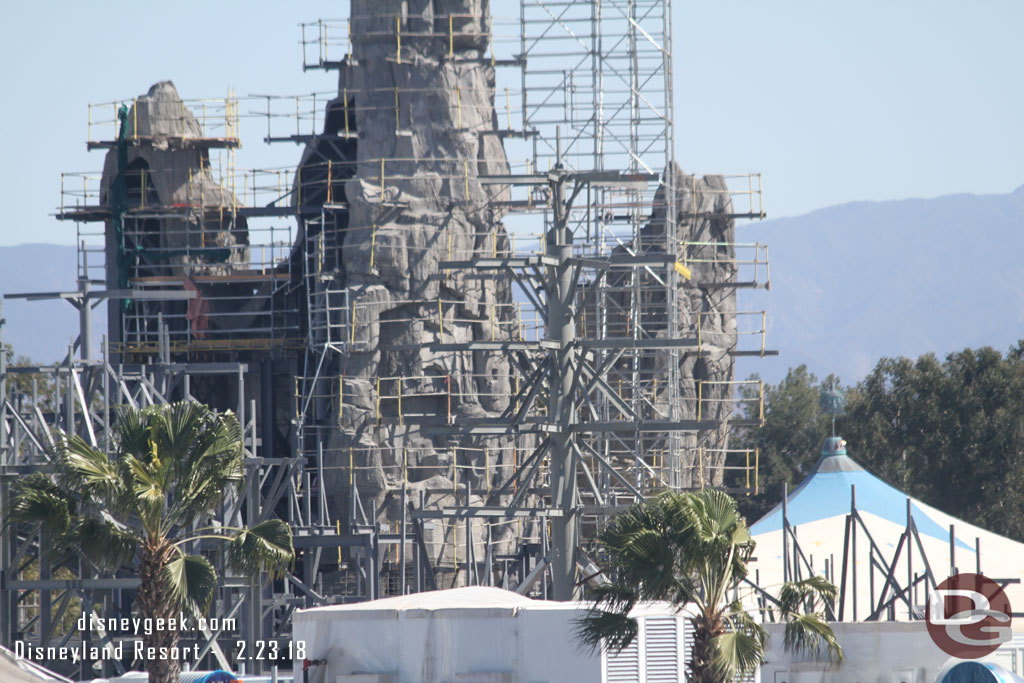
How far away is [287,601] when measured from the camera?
4103 centimetres

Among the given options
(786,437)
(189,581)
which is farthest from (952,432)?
(189,581)

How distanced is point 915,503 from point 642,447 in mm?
7289

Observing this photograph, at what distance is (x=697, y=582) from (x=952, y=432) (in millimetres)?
42604

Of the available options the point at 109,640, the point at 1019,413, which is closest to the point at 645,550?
the point at 109,640

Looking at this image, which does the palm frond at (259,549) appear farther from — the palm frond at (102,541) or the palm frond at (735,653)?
the palm frond at (735,653)

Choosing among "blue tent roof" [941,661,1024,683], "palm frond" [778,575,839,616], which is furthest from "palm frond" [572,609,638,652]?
"blue tent roof" [941,661,1024,683]

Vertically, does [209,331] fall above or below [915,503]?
above

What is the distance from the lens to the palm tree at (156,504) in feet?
77.2

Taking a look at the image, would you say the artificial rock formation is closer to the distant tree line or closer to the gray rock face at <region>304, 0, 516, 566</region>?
the gray rock face at <region>304, 0, 516, 566</region>

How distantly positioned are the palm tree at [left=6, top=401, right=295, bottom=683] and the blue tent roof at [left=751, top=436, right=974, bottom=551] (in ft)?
65.6

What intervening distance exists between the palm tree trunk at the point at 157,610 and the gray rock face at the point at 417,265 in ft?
63.4

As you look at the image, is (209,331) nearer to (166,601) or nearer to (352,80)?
(352,80)

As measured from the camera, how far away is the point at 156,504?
76.8 ft

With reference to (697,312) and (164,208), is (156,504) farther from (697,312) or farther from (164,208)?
(697,312)
